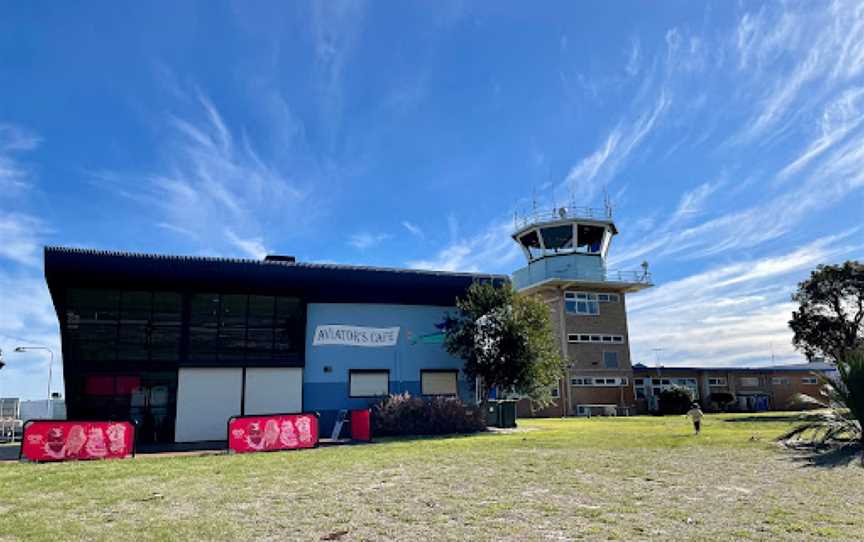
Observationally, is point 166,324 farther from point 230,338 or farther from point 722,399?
point 722,399

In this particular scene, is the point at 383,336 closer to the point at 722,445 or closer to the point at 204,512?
the point at 722,445

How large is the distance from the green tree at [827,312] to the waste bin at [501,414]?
2374cm

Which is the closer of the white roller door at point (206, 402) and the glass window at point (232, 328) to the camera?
the white roller door at point (206, 402)

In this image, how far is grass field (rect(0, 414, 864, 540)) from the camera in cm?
665

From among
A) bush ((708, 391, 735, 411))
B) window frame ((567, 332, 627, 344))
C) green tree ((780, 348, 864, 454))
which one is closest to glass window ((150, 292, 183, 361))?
green tree ((780, 348, 864, 454))

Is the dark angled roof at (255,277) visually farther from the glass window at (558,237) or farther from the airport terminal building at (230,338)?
the glass window at (558,237)

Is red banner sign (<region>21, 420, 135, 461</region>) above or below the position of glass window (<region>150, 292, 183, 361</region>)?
below

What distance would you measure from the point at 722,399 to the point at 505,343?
29781 millimetres

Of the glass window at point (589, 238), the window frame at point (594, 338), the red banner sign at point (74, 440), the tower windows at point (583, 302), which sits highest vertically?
the glass window at point (589, 238)

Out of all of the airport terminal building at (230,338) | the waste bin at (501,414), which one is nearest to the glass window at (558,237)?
the airport terminal building at (230,338)

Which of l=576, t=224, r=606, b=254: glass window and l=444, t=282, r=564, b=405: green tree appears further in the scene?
l=576, t=224, r=606, b=254: glass window

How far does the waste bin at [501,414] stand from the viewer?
25250 millimetres

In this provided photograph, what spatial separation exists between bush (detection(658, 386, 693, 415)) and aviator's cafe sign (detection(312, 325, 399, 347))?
25.3 meters

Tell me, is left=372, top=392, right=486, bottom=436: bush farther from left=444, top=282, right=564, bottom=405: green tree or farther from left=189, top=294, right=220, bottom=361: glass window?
left=189, top=294, right=220, bottom=361: glass window
